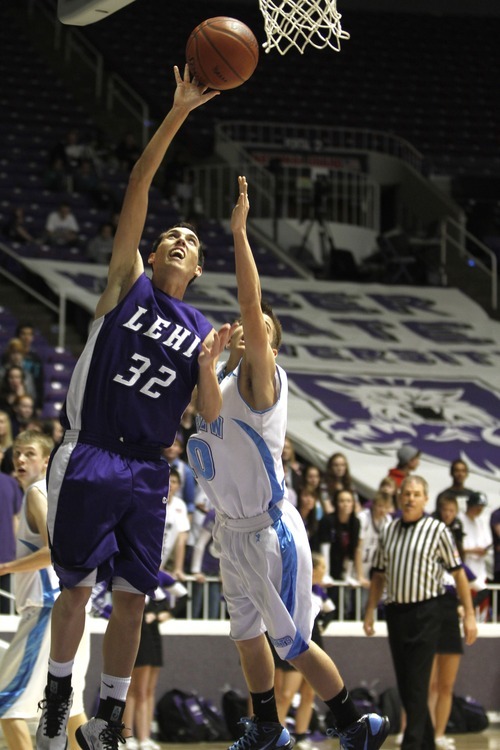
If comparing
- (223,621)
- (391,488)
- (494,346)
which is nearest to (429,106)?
(494,346)

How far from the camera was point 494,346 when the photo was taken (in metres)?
17.6

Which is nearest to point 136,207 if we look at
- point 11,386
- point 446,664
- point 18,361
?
point 446,664

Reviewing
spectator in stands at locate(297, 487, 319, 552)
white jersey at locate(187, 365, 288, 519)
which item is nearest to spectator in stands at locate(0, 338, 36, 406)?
spectator in stands at locate(297, 487, 319, 552)

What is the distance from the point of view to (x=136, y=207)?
4945 millimetres

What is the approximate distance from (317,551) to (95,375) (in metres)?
5.44

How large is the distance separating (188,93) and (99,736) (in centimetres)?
241

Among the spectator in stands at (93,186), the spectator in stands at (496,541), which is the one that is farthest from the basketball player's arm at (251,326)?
the spectator in stands at (93,186)

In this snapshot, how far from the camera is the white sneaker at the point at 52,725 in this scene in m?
4.64

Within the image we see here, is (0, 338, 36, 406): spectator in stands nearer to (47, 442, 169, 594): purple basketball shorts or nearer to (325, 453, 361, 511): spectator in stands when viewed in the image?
(325, 453, 361, 511): spectator in stands

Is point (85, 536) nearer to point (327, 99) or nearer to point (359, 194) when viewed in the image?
point (359, 194)

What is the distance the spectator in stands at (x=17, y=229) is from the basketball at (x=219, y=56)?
1215 cm

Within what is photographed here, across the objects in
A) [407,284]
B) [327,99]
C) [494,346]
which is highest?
[327,99]

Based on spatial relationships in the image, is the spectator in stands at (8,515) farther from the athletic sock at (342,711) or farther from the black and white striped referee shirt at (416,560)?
the athletic sock at (342,711)

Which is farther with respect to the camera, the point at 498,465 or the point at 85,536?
the point at 498,465
